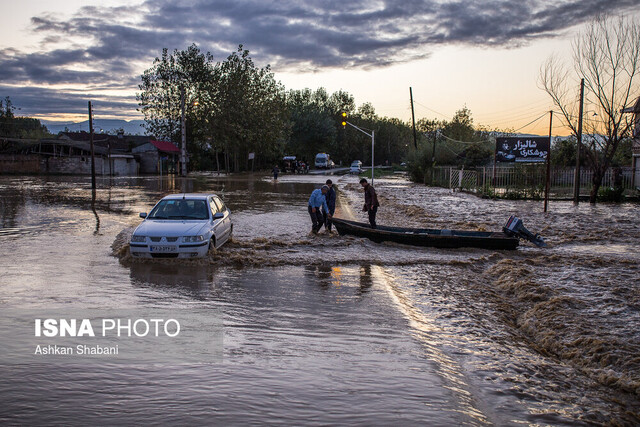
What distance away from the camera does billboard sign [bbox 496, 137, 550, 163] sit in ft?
124

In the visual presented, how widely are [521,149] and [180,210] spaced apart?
105ft

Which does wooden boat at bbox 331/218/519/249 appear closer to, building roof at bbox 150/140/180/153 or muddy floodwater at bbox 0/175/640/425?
muddy floodwater at bbox 0/175/640/425

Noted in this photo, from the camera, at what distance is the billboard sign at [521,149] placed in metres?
37.9

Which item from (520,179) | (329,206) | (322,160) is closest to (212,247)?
(329,206)

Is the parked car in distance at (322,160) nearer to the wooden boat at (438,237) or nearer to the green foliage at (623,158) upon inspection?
the green foliage at (623,158)

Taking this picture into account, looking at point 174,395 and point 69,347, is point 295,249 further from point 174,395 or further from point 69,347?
point 174,395

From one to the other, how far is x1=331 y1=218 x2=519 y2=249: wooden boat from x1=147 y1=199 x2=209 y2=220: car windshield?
4668mm

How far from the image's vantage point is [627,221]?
840 inches

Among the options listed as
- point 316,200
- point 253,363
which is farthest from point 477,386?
point 316,200

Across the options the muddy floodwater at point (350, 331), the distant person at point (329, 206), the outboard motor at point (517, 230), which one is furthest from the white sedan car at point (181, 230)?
the outboard motor at point (517, 230)

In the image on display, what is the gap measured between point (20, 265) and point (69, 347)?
6066mm

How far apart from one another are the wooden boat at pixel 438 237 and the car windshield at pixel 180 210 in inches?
184

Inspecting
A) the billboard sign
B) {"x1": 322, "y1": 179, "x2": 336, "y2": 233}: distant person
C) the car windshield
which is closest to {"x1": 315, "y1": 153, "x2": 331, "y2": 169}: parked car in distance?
the billboard sign

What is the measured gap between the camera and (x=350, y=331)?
22.8ft
